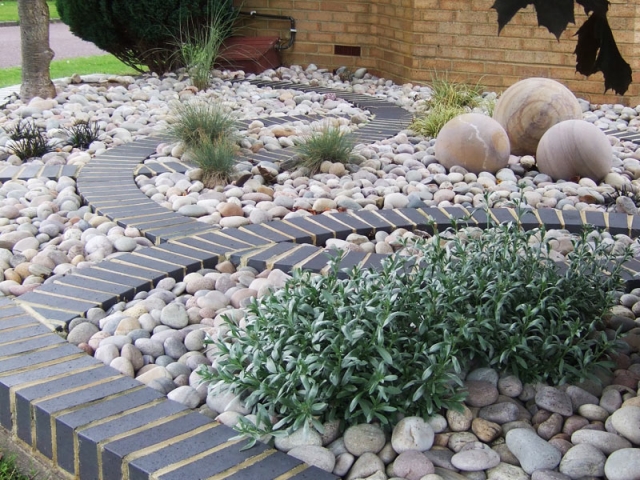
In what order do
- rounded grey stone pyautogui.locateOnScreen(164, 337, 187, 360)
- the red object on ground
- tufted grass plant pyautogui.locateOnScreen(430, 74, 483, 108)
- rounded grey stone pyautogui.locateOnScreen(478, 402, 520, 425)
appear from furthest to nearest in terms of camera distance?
1. the red object on ground
2. tufted grass plant pyautogui.locateOnScreen(430, 74, 483, 108)
3. rounded grey stone pyautogui.locateOnScreen(164, 337, 187, 360)
4. rounded grey stone pyautogui.locateOnScreen(478, 402, 520, 425)

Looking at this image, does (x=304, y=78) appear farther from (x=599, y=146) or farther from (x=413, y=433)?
(x=413, y=433)

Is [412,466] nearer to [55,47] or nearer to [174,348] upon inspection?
[174,348]

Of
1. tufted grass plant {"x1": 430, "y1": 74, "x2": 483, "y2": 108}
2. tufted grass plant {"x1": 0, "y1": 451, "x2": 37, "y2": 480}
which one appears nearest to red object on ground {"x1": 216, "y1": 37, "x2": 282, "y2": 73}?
tufted grass plant {"x1": 430, "y1": 74, "x2": 483, "y2": 108}

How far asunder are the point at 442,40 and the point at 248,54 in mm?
2041

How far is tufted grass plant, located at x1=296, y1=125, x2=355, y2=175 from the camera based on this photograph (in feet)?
14.0

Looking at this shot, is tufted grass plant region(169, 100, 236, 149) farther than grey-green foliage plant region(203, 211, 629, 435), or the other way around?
tufted grass plant region(169, 100, 236, 149)

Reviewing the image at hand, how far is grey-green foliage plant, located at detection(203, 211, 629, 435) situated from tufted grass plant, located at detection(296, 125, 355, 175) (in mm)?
2116

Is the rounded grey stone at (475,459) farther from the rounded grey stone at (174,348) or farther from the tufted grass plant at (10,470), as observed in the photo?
the tufted grass plant at (10,470)

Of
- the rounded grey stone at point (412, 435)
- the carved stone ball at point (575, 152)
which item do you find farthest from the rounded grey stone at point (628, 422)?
the carved stone ball at point (575, 152)

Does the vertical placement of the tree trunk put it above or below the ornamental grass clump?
above

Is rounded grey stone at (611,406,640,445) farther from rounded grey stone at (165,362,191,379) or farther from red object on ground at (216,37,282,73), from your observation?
red object on ground at (216,37,282,73)

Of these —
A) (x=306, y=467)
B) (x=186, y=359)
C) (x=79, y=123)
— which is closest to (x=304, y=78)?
(x=79, y=123)

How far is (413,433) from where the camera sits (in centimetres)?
174

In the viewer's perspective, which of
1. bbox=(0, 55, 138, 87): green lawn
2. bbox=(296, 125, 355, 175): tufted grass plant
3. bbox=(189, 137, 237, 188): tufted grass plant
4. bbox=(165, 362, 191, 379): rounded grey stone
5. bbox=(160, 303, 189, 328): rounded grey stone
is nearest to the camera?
bbox=(165, 362, 191, 379): rounded grey stone
